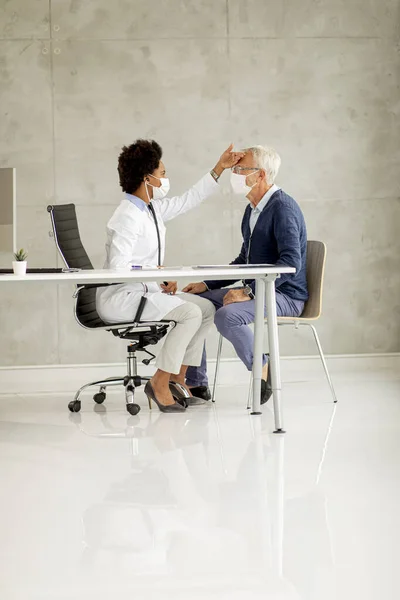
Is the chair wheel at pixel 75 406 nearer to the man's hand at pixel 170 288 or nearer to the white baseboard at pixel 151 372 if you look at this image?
the man's hand at pixel 170 288

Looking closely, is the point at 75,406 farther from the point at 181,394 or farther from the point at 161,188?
the point at 161,188

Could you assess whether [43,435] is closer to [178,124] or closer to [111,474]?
[111,474]

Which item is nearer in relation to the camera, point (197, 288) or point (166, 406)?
point (166, 406)

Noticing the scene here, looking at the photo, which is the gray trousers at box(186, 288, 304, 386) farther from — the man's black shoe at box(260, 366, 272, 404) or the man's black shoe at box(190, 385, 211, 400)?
the man's black shoe at box(190, 385, 211, 400)

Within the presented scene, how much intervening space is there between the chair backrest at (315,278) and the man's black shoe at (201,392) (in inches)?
29.7

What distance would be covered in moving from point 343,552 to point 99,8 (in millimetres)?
4883

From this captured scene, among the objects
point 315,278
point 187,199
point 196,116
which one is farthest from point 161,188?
point 196,116

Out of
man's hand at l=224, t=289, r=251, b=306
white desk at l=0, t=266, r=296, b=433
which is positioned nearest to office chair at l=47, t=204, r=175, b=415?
man's hand at l=224, t=289, r=251, b=306

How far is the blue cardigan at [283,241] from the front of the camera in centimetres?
468

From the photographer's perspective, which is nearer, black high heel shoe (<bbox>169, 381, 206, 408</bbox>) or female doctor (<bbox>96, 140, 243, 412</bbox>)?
female doctor (<bbox>96, 140, 243, 412</bbox>)

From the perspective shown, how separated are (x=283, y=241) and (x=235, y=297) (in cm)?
41

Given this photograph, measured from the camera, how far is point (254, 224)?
5012 mm

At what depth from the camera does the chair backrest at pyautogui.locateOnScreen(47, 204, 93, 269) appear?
4770 mm

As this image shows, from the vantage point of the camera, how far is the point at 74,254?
487 cm
